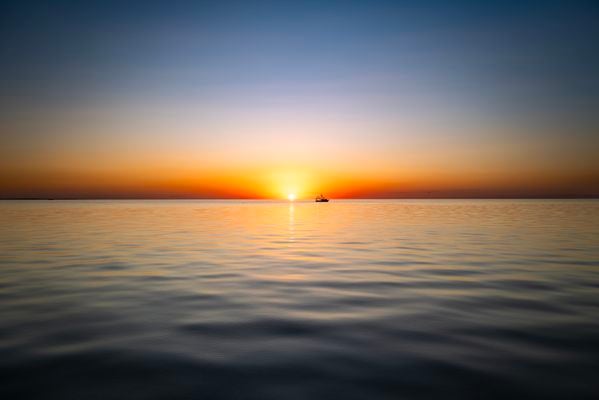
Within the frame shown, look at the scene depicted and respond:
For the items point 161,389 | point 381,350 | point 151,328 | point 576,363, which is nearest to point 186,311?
point 151,328

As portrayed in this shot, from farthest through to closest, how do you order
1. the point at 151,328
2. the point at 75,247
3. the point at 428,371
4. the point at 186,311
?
the point at 75,247 → the point at 186,311 → the point at 151,328 → the point at 428,371

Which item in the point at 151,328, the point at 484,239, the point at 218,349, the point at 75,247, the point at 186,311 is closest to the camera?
the point at 218,349

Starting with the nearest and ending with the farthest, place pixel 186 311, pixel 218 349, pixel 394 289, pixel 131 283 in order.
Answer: pixel 218 349 < pixel 186 311 < pixel 394 289 < pixel 131 283

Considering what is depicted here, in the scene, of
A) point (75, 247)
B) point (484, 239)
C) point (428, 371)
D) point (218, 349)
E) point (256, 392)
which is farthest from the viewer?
point (484, 239)

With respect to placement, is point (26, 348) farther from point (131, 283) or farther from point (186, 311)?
point (131, 283)

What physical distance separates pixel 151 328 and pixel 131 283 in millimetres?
4328

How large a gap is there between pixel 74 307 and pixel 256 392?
5.64 m

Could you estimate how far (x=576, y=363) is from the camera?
521 cm

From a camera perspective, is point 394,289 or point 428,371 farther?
point 394,289

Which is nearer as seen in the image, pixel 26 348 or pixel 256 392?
pixel 256 392

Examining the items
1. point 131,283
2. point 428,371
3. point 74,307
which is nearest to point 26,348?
point 74,307

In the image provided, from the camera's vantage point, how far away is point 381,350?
5742mm

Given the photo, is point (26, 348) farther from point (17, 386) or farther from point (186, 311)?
point (186, 311)

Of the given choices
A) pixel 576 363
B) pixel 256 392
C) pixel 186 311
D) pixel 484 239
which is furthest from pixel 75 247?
pixel 484 239
